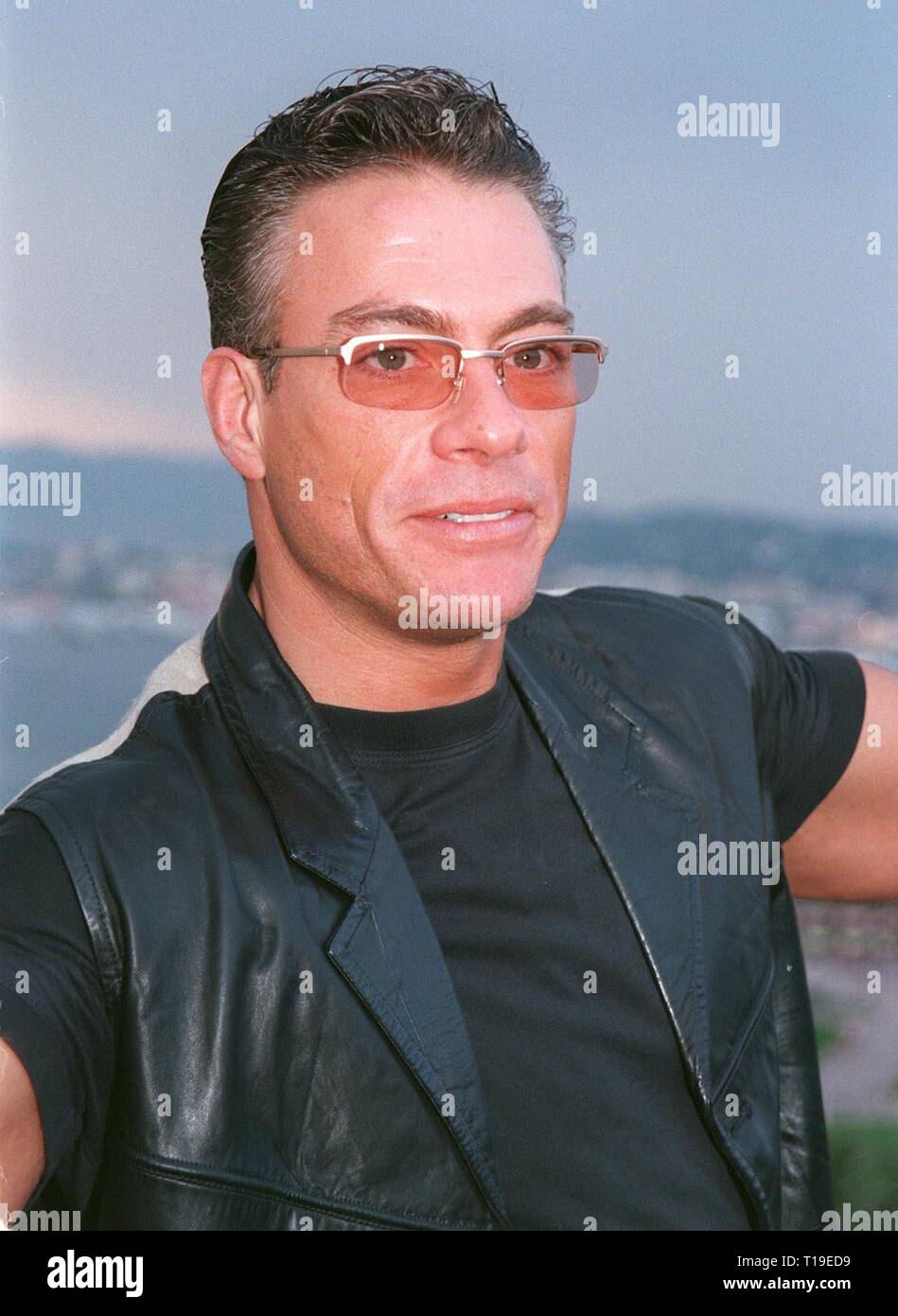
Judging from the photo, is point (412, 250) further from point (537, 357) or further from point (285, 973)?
point (285, 973)

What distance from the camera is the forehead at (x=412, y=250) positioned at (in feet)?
5.68

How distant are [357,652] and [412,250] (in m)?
0.55

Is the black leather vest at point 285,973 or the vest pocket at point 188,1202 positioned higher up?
the black leather vest at point 285,973

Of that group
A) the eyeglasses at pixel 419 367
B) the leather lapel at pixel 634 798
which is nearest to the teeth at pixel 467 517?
the eyeglasses at pixel 419 367

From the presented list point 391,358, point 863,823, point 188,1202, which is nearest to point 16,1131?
point 188,1202

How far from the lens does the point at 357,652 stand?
1.89m

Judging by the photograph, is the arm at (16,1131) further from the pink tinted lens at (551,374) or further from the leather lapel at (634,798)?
the pink tinted lens at (551,374)

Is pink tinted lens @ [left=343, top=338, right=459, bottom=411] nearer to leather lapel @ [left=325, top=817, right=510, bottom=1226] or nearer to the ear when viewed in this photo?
the ear

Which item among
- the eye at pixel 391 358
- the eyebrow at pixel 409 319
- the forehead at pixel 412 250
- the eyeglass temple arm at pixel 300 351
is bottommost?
the eye at pixel 391 358

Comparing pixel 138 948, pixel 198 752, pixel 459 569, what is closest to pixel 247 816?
pixel 198 752

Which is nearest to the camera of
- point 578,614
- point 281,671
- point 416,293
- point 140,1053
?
point 140,1053

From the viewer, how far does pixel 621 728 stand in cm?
214

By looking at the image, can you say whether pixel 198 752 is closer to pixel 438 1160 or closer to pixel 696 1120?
pixel 438 1160

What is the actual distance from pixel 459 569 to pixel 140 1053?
0.73 meters
